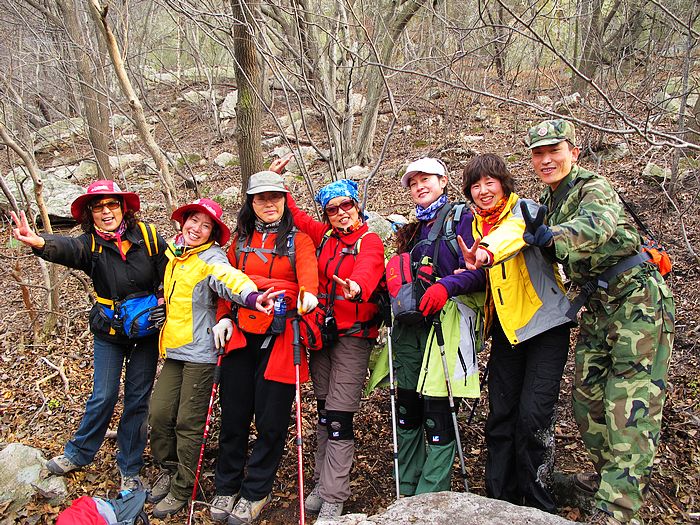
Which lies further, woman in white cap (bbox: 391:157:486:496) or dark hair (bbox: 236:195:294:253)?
dark hair (bbox: 236:195:294:253)

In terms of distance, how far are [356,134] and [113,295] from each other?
925 cm

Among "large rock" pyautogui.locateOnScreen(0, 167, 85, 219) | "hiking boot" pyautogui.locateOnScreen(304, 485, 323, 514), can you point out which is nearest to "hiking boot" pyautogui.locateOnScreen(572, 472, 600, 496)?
"hiking boot" pyautogui.locateOnScreen(304, 485, 323, 514)

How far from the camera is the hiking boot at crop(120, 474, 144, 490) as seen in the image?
169 inches

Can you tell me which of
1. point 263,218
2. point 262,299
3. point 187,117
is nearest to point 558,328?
point 262,299

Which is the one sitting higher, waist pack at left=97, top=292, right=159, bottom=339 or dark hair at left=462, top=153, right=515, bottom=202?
dark hair at left=462, top=153, right=515, bottom=202

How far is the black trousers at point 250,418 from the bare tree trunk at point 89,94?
7.44m

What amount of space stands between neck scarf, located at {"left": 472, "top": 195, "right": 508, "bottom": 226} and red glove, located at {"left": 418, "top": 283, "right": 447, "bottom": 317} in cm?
62

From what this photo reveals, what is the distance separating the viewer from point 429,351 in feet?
12.0

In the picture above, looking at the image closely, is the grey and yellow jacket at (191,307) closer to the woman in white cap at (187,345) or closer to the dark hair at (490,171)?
the woman in white cap at (187,345)

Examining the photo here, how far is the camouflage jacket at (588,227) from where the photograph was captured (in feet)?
9.62

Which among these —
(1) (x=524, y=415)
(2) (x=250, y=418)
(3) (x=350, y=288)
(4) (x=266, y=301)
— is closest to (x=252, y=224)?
(4) (x=266, y=301)

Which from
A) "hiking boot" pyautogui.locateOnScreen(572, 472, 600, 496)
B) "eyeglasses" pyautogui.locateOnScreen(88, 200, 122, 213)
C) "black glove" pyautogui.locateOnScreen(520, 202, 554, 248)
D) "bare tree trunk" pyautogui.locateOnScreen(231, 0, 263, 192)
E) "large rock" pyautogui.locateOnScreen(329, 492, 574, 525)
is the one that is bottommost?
"hiking boot" pyautogui.locateOnScreen(572, 472, 600, 496)

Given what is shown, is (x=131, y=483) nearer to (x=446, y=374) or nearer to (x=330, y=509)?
(x=330, y=509)

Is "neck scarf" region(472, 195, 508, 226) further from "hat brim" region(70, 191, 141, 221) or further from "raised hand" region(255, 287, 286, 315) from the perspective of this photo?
"hat brim" region(70, 191, 141, 221)
